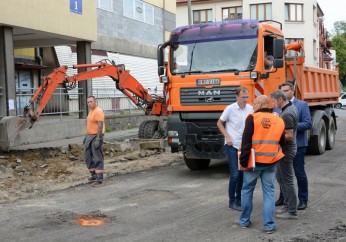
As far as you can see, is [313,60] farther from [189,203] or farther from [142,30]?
[189,203]

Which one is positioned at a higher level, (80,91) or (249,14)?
(249,14)

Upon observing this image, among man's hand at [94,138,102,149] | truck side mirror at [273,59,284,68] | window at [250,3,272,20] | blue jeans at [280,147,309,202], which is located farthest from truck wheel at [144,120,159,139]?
window at [250,3,272,20]

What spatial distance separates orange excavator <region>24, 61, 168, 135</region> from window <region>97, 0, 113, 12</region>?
10539mm

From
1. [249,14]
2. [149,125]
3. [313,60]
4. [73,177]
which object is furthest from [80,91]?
[313,60]

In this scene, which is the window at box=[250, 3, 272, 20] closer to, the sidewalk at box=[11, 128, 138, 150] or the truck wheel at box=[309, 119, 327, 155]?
the sidewalk at box=[11, 128, 138, 150]

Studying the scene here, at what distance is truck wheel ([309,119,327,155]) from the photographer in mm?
12766

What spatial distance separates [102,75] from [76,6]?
530 cm

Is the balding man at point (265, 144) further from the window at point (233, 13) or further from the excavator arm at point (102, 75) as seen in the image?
the window at point (233, 13)

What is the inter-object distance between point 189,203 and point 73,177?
12.0ft

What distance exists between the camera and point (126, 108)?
77.4 ft

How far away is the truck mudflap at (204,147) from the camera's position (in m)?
9.52

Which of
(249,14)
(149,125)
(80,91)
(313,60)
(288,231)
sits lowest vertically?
(288,231)

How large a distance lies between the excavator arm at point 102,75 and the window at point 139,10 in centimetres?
1305

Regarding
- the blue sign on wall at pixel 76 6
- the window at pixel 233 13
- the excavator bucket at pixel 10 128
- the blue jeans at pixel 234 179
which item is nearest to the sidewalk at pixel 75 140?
the excavator bucket at pixel 10 128
